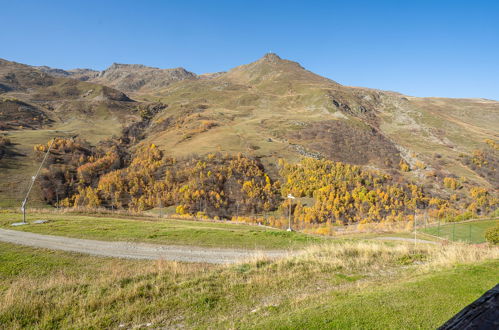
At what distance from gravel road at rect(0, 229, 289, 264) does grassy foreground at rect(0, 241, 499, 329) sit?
10.7ft

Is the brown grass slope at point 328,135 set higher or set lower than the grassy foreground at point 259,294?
higher

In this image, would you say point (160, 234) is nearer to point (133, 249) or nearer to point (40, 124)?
point (133, 249)

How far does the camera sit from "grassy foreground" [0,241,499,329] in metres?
7.20

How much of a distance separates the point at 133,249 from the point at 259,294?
12121 millimetres

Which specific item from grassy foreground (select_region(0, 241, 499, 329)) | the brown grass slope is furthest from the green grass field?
the brown grass slope

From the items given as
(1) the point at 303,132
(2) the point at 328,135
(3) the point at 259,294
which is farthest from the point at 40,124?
(3) the point at 259,294

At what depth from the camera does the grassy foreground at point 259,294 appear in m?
7.20

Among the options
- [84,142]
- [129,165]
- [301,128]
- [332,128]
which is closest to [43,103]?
[84,142]

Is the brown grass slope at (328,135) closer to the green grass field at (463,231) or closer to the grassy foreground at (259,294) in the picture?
the green grass field at (463,231)

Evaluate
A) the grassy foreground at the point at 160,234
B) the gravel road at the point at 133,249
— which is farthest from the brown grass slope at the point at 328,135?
the gravel road at the point at 133,249

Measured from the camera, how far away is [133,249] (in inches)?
749

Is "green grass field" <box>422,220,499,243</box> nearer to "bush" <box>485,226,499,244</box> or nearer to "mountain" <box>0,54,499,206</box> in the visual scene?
"bush" <box>485,226,499,244</box>

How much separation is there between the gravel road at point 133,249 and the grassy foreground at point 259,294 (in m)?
3.26

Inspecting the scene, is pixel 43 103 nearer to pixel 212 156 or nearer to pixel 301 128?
pixel 212 156
